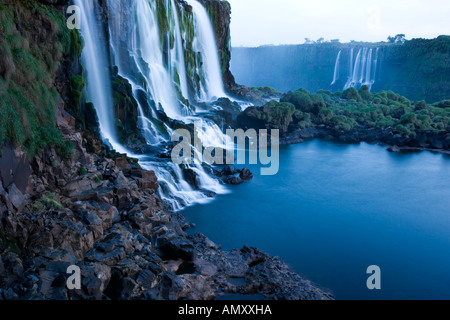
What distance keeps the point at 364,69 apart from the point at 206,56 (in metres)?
30.1

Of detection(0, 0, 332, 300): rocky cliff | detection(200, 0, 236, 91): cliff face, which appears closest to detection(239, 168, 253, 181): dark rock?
detection(0, 0, 332, 300): rocky cliff

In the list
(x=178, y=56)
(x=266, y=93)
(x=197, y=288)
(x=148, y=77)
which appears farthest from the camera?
(x=266, y=93)

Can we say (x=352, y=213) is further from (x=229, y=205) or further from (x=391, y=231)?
(x=229, y=205)

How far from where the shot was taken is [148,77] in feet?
67.4

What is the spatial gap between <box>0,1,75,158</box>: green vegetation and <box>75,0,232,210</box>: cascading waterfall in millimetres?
3806

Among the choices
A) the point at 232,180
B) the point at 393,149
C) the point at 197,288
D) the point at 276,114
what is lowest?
the point at 393,149

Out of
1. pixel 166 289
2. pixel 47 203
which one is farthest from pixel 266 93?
pixel 166 289

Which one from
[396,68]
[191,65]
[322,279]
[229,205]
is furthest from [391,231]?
[396,68]

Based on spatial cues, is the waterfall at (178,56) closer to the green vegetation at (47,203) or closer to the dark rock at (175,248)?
the dark rock at (175,248)

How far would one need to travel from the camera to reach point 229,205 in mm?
14117

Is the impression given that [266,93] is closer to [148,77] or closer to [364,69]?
[364,69]

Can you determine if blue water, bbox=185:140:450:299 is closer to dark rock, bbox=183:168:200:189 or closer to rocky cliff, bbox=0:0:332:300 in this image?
dark rock, bbox=183:168:200:189

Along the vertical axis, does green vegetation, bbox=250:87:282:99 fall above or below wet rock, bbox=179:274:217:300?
above

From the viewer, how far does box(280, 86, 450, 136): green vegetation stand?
27406mm
